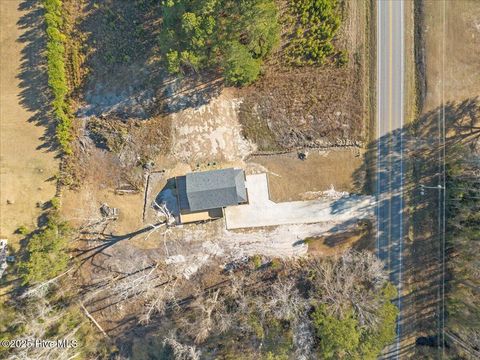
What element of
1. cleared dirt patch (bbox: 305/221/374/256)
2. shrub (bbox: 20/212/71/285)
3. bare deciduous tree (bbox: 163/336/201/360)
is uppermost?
shrub (bbox: 20/212/71/285)

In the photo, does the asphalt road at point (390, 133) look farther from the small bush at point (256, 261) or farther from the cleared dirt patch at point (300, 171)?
the small bush at point (256, 261)

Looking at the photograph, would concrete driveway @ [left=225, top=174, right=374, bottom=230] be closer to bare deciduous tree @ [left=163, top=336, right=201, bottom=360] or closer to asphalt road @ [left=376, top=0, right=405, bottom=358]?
asphalt road @ [left=376, top=0, right=405, bottom=358]

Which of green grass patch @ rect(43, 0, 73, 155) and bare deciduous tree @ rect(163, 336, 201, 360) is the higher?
green grass patch @ rect(43, 0, 73, 155)

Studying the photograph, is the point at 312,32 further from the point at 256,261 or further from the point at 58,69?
the point at 58,69

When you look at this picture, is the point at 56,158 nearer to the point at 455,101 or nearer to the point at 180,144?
the point at 180,144

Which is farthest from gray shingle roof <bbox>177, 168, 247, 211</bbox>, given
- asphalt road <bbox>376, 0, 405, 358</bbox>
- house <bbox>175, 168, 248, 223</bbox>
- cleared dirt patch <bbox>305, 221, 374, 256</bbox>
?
asphalt road <bbox>376, 0, 405, 358</bbox>

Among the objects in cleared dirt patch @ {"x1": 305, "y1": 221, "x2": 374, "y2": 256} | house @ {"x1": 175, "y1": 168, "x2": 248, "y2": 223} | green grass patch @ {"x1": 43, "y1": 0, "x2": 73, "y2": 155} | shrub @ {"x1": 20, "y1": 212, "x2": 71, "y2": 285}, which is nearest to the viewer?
shrub @ {"x1": 20, "y1": 212, "x2": 71, "y2": 285}

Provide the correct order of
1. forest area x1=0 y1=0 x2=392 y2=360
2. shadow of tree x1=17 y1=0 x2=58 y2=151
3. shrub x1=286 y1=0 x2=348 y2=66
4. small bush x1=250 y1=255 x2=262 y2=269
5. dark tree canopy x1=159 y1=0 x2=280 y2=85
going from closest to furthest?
dark tree canopy x1=159 y1=0 x2=280 y2=85 → forest area x1=0 y1=0 x2=392 y2=360 → shrub x1=286 y1=0 x2=348 y2=66 → shadow of tree x1=17 y1=0 x2=58 y2=151 → small bush x1=250 y1=255 x2=262 y2=269

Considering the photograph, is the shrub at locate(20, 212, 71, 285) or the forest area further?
the forest area
